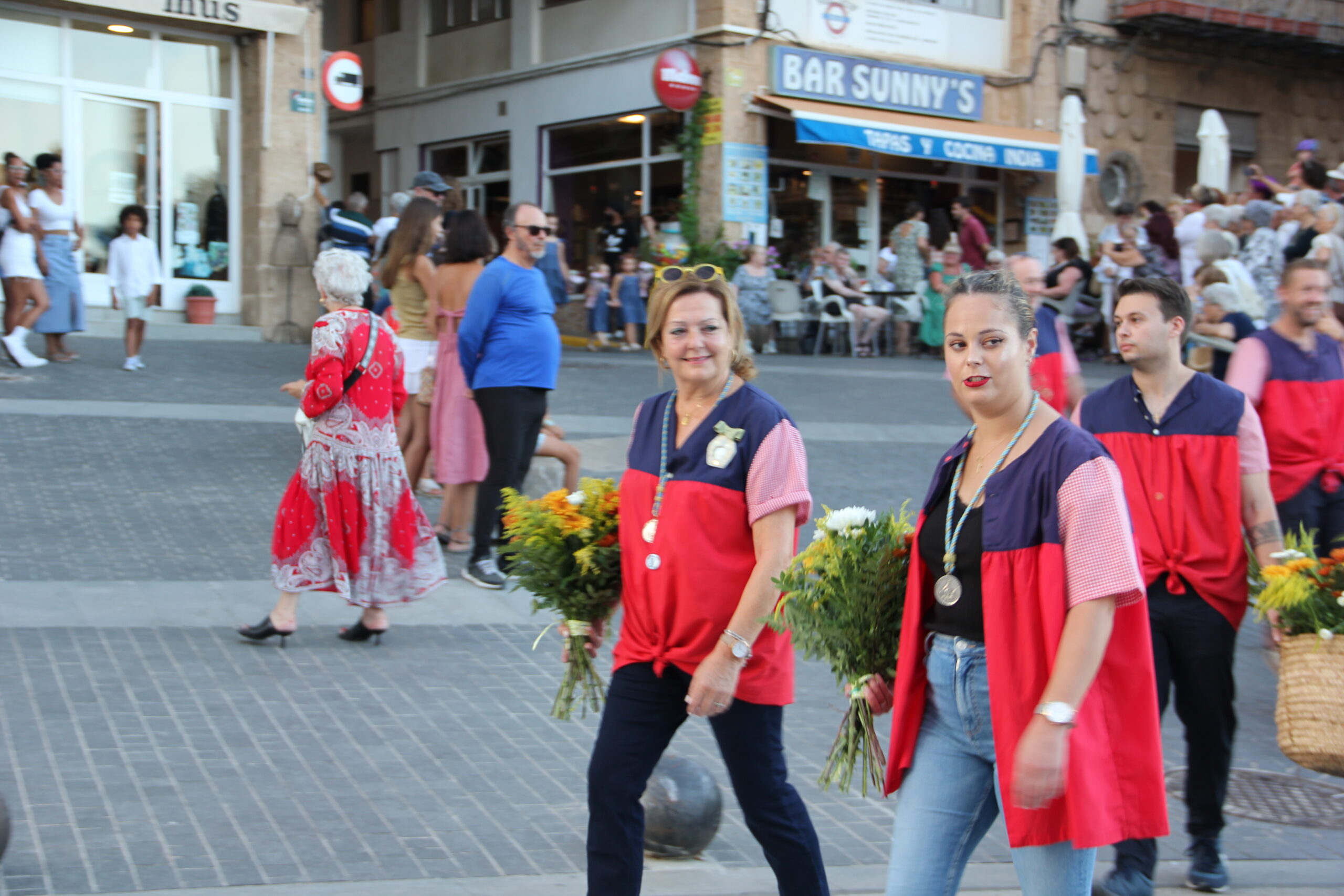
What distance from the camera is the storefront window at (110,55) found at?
17562 mm

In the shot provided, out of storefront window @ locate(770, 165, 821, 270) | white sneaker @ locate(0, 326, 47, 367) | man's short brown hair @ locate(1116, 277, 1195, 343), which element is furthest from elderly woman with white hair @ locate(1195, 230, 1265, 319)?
storefront window @ locate(770, 165, 821, 270)

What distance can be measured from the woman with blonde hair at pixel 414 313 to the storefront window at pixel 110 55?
11.1 m

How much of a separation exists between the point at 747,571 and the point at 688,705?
1.14 ft

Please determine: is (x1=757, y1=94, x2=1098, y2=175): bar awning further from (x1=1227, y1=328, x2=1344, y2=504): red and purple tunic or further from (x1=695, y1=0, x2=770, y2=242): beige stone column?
(x1=1227, y1=328, x2=1344, y2=504): red and purple tunic

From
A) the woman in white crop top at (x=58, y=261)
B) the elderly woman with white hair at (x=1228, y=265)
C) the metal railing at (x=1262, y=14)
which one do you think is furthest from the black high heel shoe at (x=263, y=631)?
the metal railing at (x=1262, y=14)

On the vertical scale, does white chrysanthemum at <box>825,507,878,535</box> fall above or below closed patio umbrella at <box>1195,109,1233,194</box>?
below

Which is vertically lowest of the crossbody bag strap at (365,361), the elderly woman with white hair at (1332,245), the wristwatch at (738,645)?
the wristwatch at (738,645)

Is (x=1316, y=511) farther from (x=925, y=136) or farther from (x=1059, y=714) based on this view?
(x=925, y=136)

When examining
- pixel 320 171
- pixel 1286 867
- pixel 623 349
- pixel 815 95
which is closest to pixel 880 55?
pixel 815 95

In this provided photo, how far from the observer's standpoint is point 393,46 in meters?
26.4

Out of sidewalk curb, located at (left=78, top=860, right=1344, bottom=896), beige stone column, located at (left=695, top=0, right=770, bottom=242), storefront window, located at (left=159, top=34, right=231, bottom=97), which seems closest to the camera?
sidewalk curb, located at (left=78, top=860, right=1344, bottom=896)

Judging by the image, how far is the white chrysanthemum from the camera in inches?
120

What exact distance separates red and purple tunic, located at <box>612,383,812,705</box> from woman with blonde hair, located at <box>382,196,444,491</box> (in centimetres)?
496

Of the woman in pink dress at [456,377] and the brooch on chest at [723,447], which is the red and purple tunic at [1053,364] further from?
the woman in pink dress at [456,377]
